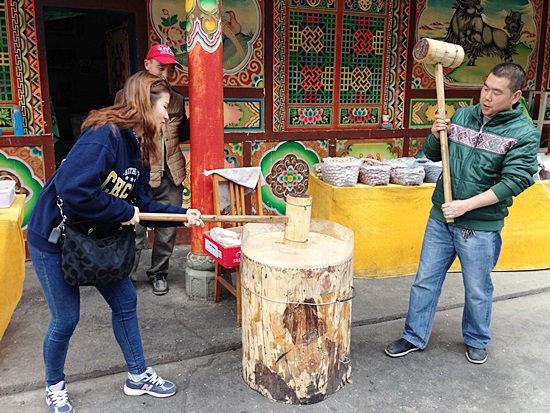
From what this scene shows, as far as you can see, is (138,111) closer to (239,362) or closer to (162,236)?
(239,362)

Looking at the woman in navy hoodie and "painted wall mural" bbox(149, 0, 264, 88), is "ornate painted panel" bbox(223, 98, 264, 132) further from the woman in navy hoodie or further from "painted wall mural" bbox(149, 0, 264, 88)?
the woman in navy hoodie

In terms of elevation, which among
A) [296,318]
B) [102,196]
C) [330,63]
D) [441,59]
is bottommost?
[296,318]

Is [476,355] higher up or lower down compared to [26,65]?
lower down

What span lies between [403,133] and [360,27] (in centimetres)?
141

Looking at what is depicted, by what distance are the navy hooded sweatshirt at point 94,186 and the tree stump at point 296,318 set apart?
79 centimetres

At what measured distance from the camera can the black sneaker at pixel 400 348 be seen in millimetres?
3514

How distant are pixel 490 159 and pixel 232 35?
3269mm

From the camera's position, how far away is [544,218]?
514 centimetres

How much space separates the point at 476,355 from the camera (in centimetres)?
346

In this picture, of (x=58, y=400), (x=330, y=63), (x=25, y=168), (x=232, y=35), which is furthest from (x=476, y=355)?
(x=25, y=168)

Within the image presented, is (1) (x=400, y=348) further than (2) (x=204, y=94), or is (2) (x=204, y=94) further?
(2) (x=204, y=94)

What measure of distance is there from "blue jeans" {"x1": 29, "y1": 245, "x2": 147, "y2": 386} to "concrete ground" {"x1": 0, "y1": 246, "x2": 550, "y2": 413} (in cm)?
29

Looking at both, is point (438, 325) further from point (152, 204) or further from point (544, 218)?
point (152, 204)

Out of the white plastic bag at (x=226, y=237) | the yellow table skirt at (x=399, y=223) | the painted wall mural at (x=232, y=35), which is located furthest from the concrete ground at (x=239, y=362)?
the painted wall mural at (x=232, y=35)
